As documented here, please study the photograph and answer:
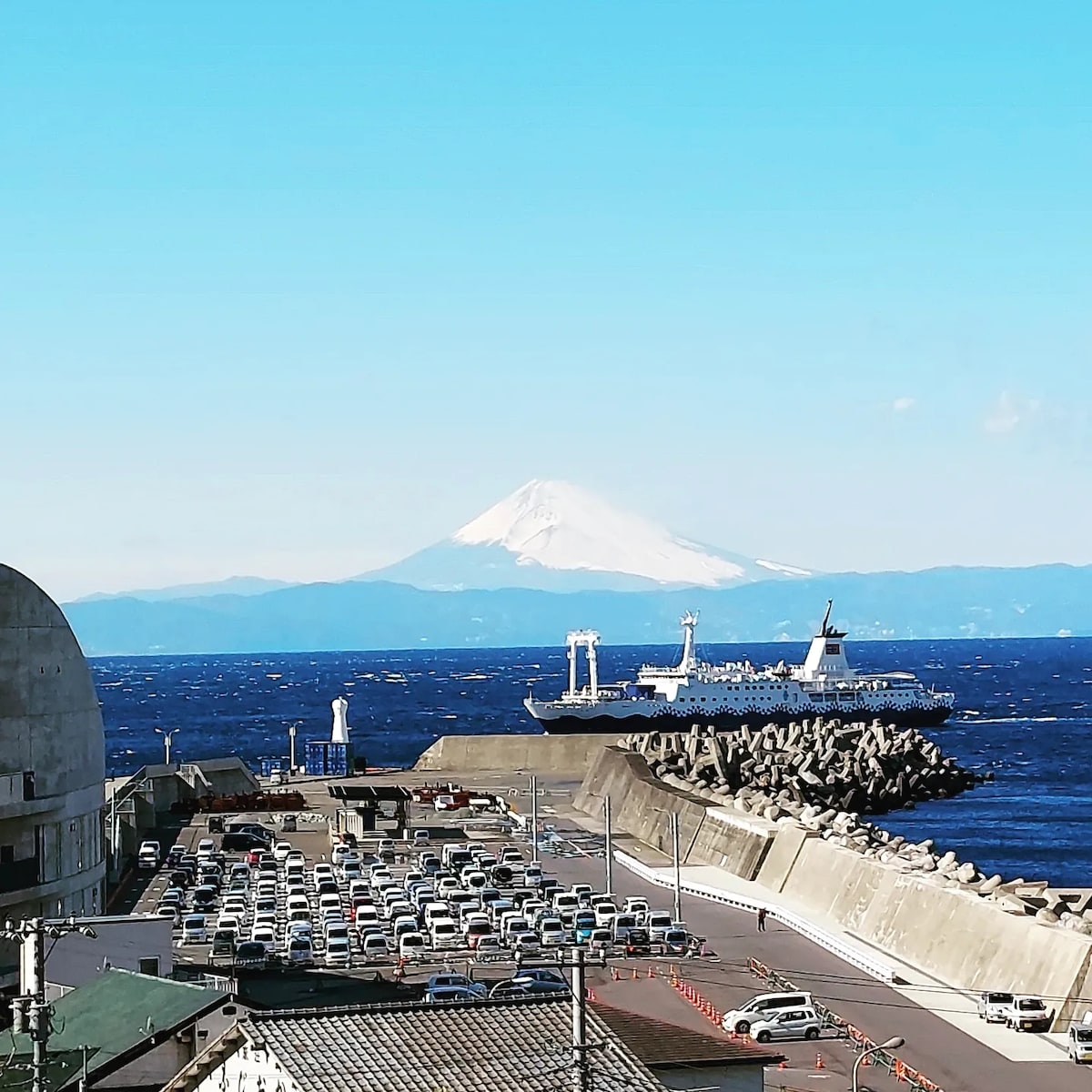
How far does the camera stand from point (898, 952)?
129ft

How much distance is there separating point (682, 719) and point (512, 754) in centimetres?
4298

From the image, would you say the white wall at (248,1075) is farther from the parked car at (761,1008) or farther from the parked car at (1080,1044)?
the parked car at (1080,1044)

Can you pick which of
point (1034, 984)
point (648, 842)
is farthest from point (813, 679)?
point (1034, 984)

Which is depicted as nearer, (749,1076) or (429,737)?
(749,1076)

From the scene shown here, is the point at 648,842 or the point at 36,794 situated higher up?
the point at 36,794

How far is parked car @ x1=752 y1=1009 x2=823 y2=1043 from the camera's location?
100 feet

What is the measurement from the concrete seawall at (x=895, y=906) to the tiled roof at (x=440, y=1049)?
1780 centimetres

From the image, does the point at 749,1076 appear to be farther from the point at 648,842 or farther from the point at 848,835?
the point at 648,842

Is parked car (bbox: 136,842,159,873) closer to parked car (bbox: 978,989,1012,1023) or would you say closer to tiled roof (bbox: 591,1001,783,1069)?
parked car (bbox: 978,989,1012,1023)

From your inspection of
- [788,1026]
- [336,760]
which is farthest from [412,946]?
[336,760]

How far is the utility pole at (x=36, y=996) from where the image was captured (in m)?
13.9

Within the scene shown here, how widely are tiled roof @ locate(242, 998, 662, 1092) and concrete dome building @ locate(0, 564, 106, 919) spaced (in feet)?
55.3

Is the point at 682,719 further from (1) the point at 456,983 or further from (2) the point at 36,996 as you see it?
(2) the point at 36,996

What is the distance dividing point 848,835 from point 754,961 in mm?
15777
